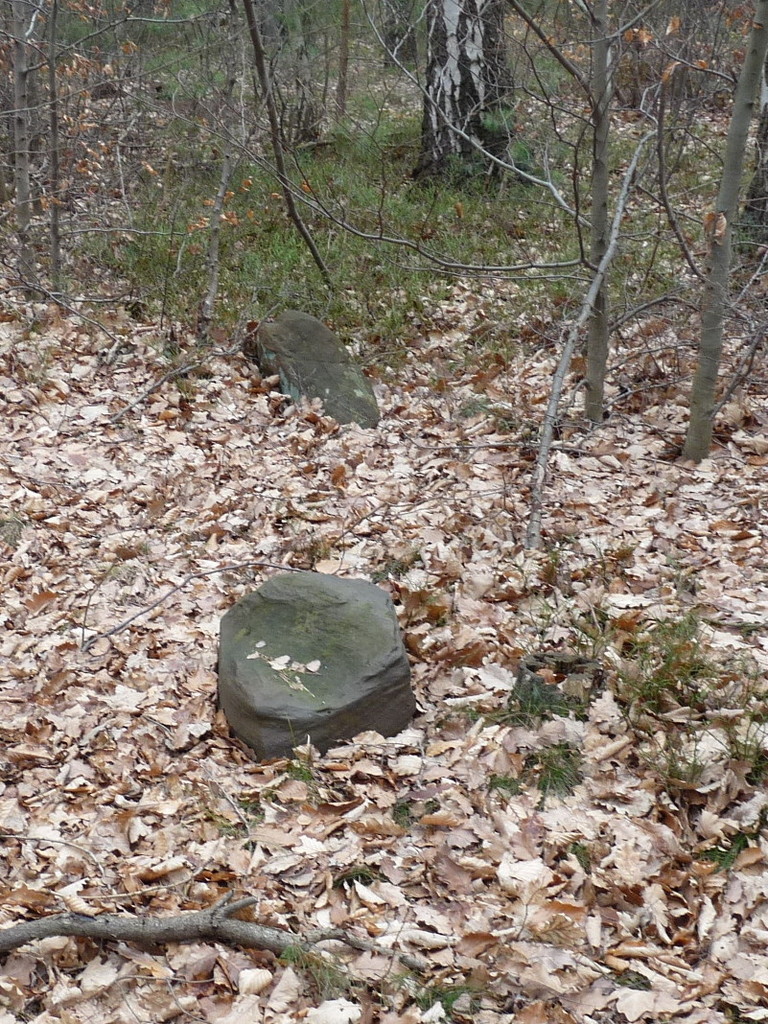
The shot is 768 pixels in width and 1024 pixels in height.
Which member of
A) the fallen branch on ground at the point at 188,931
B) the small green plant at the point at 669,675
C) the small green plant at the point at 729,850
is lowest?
the fallen branch on ground at the point at 188,931

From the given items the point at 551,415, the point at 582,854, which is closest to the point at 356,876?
the point at 582,854

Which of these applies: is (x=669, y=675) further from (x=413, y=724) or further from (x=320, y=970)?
(x=320, y=970)

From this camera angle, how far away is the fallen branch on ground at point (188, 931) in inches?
109

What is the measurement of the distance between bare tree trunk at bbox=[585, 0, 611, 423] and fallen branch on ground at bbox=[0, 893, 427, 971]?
387cm

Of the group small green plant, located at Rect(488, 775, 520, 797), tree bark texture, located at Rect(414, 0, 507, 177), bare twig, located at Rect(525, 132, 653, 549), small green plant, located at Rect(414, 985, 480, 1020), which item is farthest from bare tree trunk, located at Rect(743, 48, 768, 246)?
small green plant, located at Rect(414, 985, 480, 1020)

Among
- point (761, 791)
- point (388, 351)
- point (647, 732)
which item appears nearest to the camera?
point (761, 791)

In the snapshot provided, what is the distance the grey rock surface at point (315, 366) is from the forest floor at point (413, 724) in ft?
0.56

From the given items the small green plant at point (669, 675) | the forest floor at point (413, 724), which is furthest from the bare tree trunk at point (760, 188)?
the small green plant at point (669, 675)

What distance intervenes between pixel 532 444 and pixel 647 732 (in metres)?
2.27

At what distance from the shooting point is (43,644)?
4293mm

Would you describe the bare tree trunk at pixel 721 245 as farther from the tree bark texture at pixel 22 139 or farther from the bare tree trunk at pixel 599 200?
the tree bark texture at pixel 22 139

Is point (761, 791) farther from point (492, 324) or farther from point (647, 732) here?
point (492, 324)

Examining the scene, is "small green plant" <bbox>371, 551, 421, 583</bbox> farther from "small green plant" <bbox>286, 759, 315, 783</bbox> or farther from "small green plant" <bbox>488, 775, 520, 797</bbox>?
"small green plant" <bbox>488, 775, 520, 797</bbox>

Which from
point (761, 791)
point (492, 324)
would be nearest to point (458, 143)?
point (492, 324)
